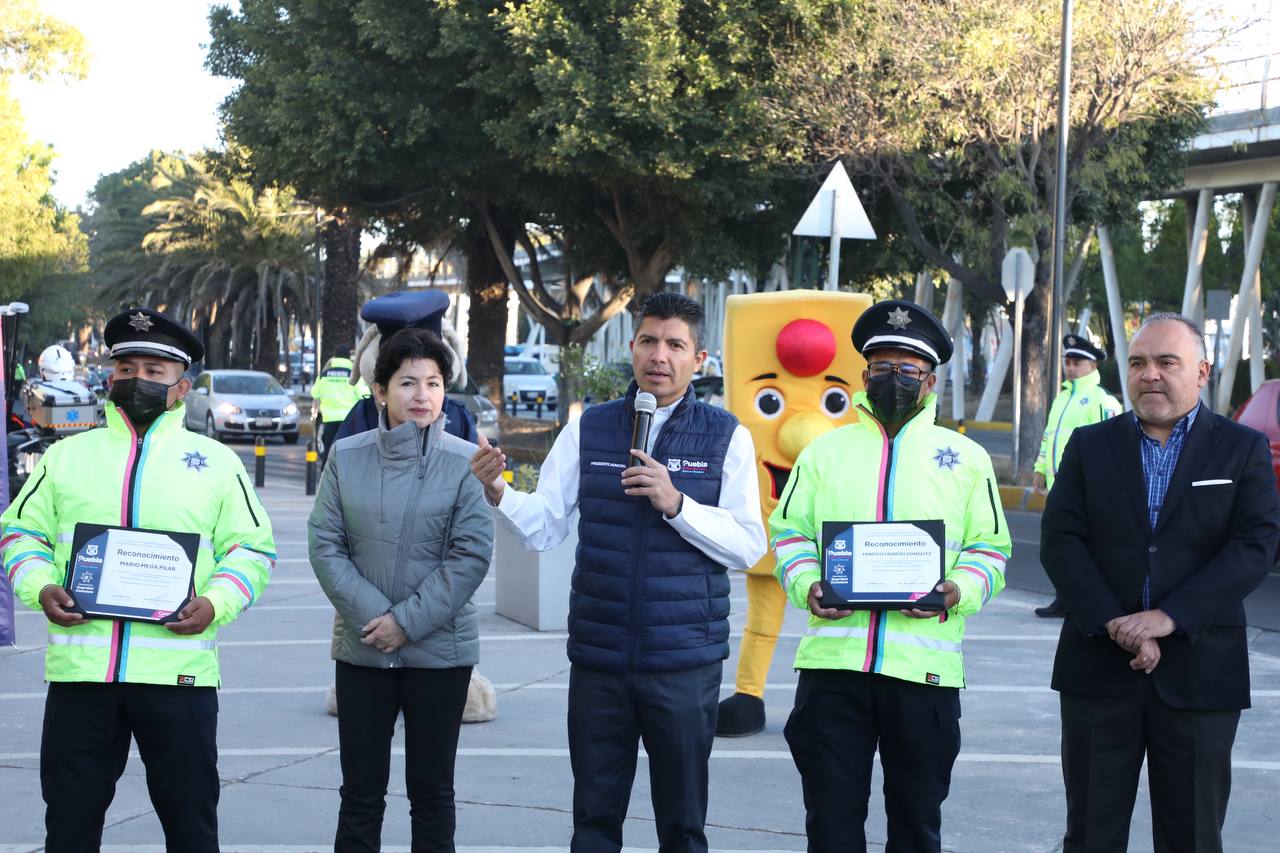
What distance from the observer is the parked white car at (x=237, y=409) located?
93.4ft

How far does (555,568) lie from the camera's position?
380 inches

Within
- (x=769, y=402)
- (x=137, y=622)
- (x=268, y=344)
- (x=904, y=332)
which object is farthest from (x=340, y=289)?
(x=904, y=332)

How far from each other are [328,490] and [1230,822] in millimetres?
3642

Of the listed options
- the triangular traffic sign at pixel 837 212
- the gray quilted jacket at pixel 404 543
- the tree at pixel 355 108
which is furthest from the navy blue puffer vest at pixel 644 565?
the tree at pixel 355 108

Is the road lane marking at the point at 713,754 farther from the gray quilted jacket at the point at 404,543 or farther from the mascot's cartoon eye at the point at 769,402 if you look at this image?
the gray quilted jacket at the point at 404,543

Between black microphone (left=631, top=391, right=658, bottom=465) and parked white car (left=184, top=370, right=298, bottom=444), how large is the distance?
2473cm

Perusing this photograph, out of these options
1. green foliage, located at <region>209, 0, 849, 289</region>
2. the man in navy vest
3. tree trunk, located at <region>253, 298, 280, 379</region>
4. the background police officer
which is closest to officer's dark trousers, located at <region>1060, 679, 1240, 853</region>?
the man in navy vest

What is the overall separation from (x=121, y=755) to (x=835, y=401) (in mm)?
3949

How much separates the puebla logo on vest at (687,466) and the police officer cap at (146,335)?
144 cm

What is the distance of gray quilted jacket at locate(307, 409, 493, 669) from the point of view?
457 cm

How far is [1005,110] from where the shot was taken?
20.1 metres

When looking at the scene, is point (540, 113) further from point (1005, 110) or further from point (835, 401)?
point (835, 401)

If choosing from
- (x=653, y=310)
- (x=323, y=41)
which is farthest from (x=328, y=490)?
(x=323, y=41)

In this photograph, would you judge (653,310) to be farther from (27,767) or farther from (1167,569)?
(27,767)
